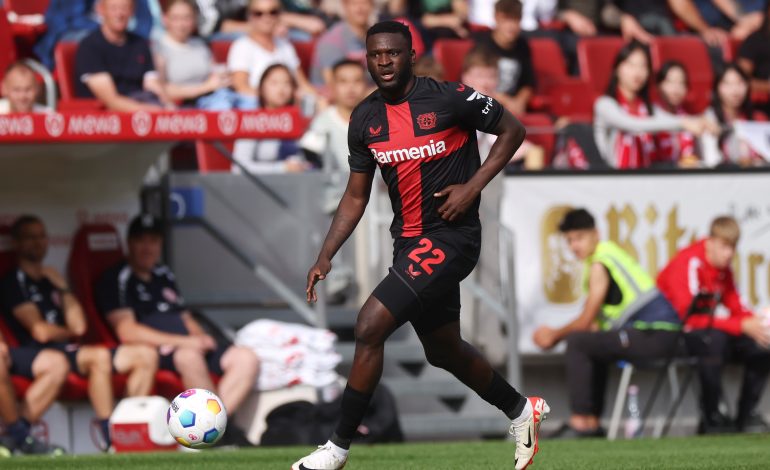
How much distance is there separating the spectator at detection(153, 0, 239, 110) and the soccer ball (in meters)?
5.51

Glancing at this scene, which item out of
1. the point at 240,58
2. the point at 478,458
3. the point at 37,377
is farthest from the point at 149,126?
the point at 478,458

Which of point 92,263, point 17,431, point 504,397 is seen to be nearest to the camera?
point 504,397

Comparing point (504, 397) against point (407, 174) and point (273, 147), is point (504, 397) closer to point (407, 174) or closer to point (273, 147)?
point (407, 174)

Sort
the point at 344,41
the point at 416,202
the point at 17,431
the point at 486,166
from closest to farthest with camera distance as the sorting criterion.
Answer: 1. the point at 486,166
2. the point at 416,202
3. the point at 17,431
4. the point at 344,41

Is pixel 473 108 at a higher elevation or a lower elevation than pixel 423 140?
higher

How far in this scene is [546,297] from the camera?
13.4 meters

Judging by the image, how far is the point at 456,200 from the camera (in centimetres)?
715

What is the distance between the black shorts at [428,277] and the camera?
710 centimetres

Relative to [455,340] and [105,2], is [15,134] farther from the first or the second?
[455,340]

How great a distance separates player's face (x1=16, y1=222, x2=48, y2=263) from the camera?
11695 millimetres

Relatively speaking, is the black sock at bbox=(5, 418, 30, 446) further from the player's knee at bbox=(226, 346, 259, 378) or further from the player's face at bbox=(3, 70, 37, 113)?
the player's face at bbox=(3, 70, 37, 113)

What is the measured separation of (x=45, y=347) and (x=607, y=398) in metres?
5.26

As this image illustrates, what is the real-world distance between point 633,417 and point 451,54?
13.4 feet

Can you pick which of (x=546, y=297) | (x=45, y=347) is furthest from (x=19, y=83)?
(x=546, y=297)
